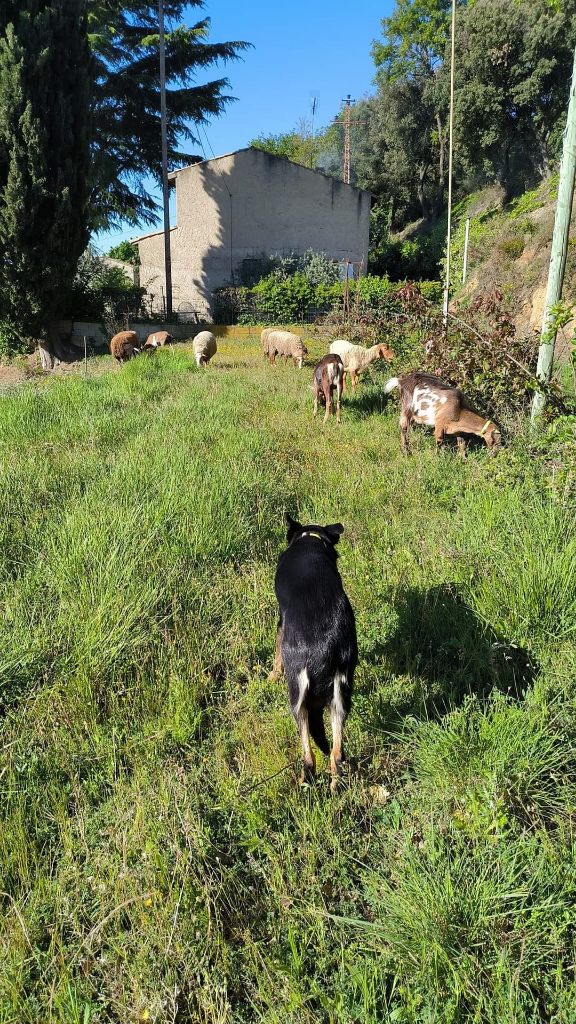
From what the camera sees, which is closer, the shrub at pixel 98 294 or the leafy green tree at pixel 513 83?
the shrub at pixel 98 294

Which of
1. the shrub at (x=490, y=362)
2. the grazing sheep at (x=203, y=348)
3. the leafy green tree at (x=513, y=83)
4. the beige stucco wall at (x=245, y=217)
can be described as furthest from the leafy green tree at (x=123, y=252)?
the shrub at (x=490, y=362)

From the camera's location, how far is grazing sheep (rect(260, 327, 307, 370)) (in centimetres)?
1483

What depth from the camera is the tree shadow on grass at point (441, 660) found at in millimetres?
2887

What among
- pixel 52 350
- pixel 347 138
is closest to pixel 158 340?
pixel 52 350

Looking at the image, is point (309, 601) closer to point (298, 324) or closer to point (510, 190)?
point (298, 324)

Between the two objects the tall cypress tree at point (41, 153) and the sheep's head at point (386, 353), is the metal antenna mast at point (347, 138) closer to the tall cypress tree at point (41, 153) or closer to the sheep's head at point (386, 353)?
the tall cypress tree at point (41, 153)

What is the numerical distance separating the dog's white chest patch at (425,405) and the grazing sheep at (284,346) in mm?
7553

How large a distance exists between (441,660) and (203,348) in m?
12.5

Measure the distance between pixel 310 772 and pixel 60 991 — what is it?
1080 mm

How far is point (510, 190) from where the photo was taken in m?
32.5

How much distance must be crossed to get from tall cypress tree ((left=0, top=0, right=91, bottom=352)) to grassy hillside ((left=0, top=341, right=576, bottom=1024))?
46.5ft

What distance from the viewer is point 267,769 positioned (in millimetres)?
2525

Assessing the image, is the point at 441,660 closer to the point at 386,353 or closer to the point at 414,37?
the point at 386,353

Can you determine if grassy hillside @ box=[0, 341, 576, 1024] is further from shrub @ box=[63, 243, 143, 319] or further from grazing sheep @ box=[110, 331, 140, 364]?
shrub @ box=[63, 243, 143, 319]
